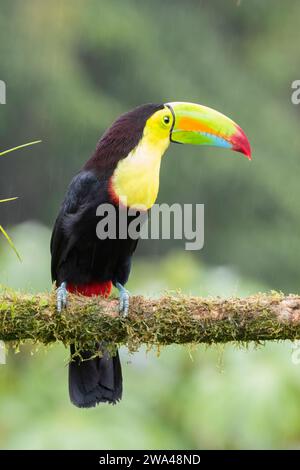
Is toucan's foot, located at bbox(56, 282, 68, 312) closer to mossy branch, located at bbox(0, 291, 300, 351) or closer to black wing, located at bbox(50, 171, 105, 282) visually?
mossy branch, located at bbox(0, 291, 300, 351)

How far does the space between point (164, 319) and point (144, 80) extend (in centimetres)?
645

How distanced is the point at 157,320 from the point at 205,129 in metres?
1.06

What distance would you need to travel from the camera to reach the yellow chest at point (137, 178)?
11.3ft

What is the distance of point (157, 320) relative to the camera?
3.03 metres

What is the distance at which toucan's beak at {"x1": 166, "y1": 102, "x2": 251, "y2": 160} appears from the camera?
145 inches

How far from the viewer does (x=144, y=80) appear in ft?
30.1

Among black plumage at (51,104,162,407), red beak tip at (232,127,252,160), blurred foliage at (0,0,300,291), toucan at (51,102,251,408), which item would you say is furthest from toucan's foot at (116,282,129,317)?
blurred foliage at (0,0,300,291)

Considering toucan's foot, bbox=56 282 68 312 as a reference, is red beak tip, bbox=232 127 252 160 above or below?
above

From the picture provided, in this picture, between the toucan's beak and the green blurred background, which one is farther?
the green blurred background

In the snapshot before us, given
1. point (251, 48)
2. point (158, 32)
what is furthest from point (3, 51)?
point (251, 48)

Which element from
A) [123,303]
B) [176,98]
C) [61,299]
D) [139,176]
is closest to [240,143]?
[139,176]

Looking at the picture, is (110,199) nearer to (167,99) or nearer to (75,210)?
(75,210)

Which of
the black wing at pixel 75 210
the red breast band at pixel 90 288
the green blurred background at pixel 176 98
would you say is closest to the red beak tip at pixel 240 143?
the black wing at pixel 75 210

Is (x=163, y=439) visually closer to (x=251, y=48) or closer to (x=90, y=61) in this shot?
(x=90, y=61)
